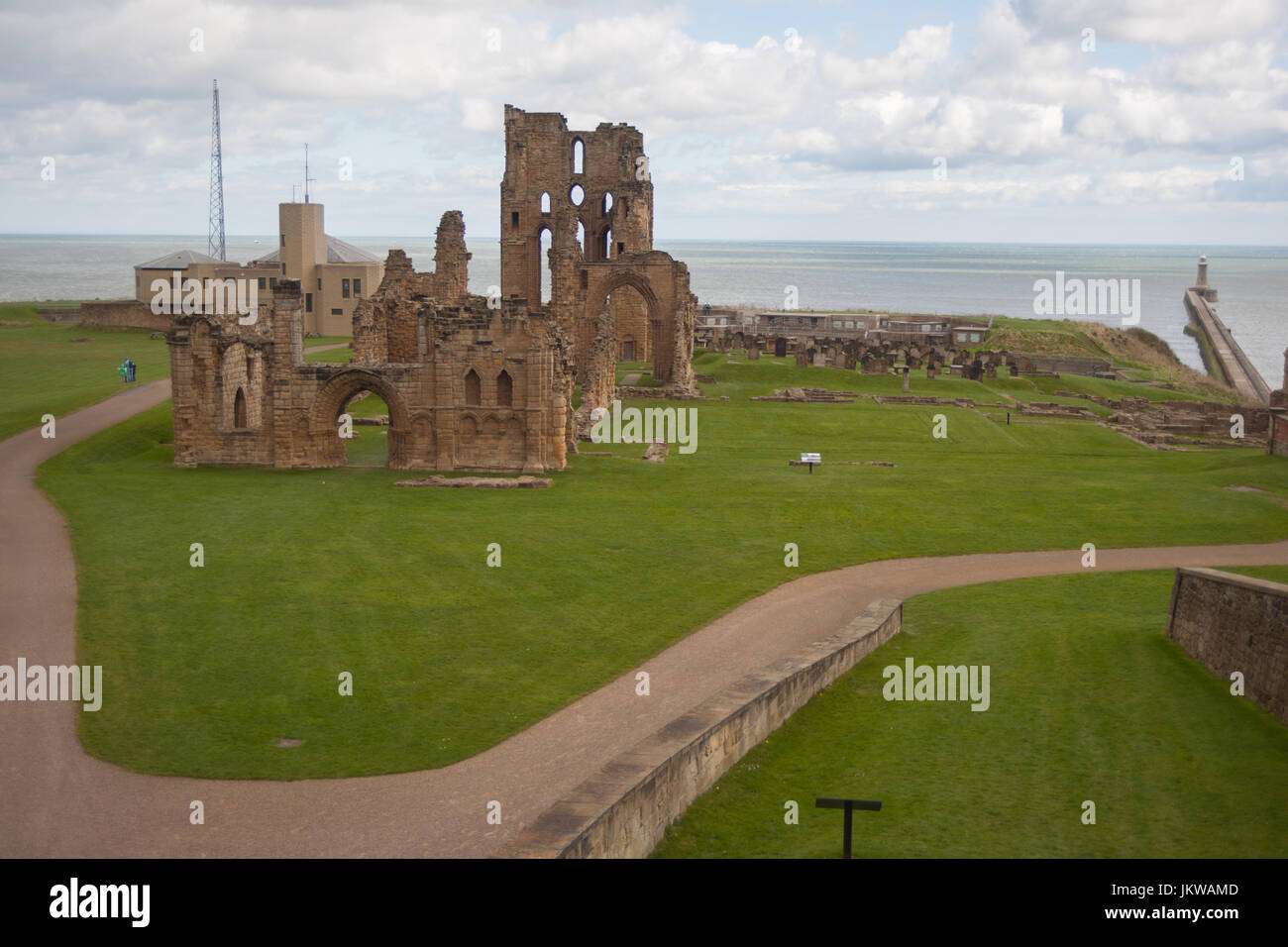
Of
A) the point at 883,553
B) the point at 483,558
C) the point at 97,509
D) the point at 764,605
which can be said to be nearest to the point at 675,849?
the point at 764,605

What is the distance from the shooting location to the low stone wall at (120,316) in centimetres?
6956

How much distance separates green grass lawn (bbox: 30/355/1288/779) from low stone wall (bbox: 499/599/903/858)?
10.4 feet

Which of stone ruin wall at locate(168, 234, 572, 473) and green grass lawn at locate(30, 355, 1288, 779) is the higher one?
stone ruin wall at locate(168, 234, 572, 473)

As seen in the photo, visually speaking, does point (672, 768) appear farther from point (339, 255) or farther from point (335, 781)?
point (339, 255)

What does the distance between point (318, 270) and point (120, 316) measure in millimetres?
12539

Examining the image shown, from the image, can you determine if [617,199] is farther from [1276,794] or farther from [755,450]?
[1276,794]

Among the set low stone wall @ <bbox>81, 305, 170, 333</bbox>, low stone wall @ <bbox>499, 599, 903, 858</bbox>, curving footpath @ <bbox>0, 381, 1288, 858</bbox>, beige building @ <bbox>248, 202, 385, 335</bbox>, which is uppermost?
beige building @ <bbox>248, 202, 385, 335</bbox>

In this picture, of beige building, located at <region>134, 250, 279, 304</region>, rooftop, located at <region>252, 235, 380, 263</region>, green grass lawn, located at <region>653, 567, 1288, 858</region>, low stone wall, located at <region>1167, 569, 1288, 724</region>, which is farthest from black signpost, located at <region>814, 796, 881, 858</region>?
rooftop, located at <region>252, 235, 380, 263</region>

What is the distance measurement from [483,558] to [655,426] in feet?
70.2

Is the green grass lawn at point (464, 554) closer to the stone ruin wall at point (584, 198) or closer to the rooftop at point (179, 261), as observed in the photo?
the stone ruin wall at point (584, 198)

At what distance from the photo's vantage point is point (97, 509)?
96.1 feet

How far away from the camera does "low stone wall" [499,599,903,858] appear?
11.1m

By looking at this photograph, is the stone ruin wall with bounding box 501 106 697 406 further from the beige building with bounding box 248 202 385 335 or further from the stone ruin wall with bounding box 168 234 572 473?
the stone ruin wall with bounding box 168 234 572 473

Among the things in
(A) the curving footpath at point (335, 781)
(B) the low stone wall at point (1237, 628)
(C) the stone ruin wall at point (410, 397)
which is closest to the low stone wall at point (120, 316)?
(C) the stone ruin wall at point (410, 397)
